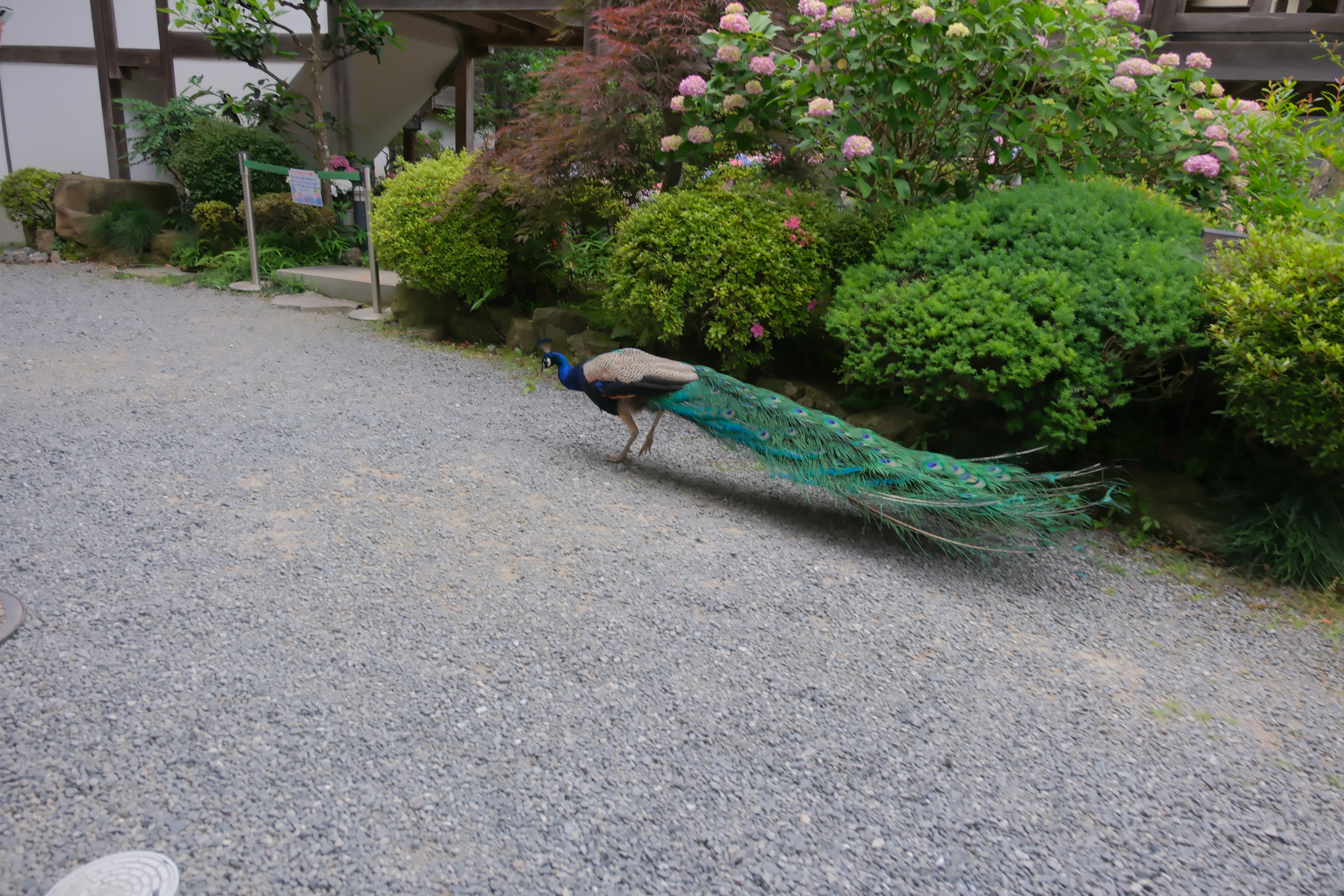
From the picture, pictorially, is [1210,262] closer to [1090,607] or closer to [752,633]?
[1090,607]

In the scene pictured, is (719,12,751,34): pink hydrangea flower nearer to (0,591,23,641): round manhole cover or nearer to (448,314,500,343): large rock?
(448,314,500,343): large rock

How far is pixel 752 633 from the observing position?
2.59 m

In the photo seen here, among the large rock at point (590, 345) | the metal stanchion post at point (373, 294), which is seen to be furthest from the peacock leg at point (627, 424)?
the metal stanchion post at point (373, 294)

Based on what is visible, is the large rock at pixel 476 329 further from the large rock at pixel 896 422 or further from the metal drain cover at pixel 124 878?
the metal drain cover at pixel 124 878

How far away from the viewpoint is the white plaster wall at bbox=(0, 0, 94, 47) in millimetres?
9938

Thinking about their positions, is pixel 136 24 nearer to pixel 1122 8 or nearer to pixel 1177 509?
pixel 1122 8

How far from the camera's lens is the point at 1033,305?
11.0ft

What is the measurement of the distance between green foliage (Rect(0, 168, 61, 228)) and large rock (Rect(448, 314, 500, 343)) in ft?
21.8

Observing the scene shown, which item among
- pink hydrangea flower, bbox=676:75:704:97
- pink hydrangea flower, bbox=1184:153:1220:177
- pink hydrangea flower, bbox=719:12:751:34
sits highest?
pink hydrangea flower, bbox=719:12:751:34

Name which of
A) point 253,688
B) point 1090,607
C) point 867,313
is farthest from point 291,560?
point 1090,607

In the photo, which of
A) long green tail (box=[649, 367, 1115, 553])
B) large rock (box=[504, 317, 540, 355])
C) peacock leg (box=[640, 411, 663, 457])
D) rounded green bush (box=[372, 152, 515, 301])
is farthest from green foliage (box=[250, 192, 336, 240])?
long green tail (box=[649, 367, 1115, 553])

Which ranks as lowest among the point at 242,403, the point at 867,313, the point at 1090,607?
the point at 1090,607

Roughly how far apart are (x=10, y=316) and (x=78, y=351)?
1.56m

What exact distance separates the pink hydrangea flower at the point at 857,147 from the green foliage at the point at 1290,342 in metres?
1.73
